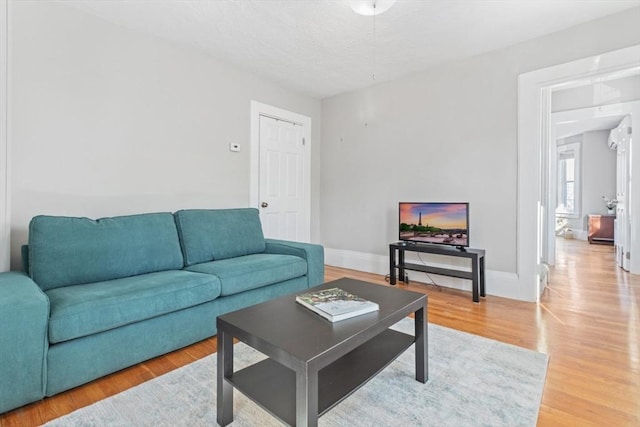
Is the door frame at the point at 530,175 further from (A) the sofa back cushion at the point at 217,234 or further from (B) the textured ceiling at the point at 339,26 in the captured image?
(A) the sofa back cushion at the point at 217,234

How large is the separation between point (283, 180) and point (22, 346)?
3225 millimetres

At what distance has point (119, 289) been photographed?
6.20 ft

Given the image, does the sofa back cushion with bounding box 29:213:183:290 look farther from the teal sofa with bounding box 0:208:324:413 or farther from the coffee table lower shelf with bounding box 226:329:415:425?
the coffee table lower shelf with bounding box 226:329:415:425

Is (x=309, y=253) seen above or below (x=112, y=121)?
below

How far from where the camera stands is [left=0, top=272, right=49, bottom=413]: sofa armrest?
1.41 meters

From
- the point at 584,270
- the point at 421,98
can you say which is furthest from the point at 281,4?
the point at 584,270

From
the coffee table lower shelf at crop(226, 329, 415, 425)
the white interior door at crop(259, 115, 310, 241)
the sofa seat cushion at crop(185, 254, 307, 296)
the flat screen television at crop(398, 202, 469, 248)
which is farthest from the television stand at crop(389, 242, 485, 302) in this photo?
the coffee table lower shelf at crop(226, 329, 415, 425)

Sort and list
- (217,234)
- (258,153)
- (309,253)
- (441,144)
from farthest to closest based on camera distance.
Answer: (258,153)
(441,144)
(309,253)
(217,234)

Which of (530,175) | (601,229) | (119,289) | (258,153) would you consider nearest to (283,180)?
(258,153)

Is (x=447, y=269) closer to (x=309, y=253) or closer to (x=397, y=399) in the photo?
(x=309, y=253)

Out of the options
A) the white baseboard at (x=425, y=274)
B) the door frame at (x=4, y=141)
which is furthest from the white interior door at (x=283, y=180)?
the door frame at (x=4, y=141)

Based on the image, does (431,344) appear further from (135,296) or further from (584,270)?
(584,270)

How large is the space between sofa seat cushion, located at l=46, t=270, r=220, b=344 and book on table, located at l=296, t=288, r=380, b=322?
84 cm

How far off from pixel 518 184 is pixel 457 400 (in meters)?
2.43
